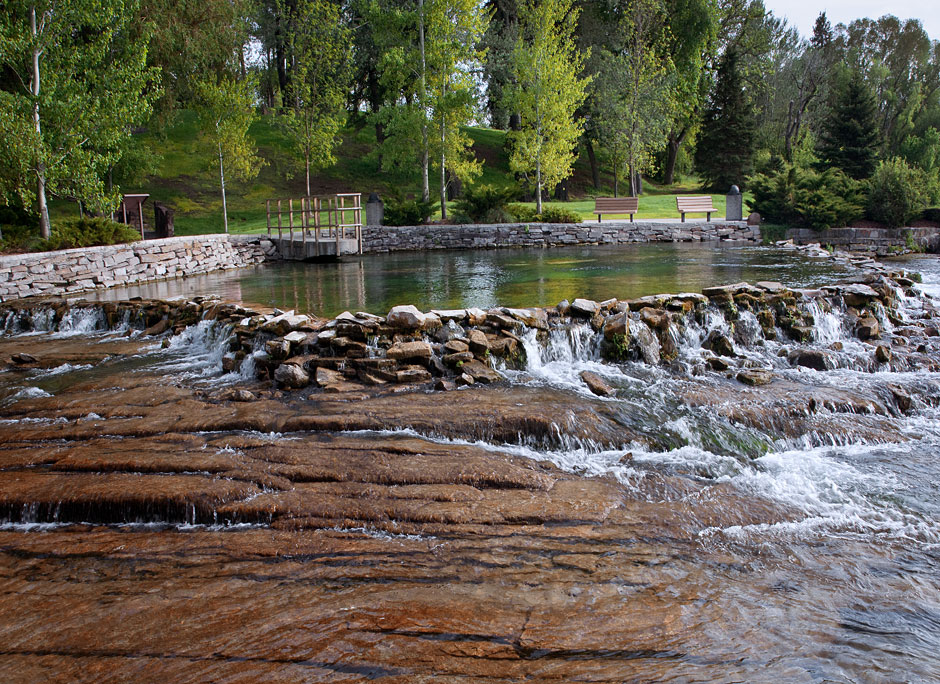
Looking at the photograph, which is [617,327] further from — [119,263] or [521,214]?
[521,214]

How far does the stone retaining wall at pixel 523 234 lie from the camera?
2325 centimetres

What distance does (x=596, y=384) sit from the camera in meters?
8.00

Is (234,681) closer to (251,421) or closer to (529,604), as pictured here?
(529,604)

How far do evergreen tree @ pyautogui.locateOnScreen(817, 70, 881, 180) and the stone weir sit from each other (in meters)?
19.0

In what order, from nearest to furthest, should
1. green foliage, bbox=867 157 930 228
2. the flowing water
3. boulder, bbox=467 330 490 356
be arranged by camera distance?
the flowing water → boulder, bbox=467 330 490 356 → green foliage, bbox=867 157 930 228

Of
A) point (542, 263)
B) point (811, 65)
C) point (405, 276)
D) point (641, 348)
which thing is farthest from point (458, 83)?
point (811, 65)

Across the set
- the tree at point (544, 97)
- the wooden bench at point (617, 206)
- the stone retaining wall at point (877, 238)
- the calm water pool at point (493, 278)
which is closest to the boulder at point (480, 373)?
the calm water pool at point (493, 278)

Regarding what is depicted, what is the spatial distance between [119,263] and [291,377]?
34.7ft

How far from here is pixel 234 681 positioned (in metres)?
3.45

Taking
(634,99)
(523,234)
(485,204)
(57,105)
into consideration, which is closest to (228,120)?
(57,105)

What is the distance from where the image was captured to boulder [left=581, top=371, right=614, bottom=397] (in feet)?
25.9

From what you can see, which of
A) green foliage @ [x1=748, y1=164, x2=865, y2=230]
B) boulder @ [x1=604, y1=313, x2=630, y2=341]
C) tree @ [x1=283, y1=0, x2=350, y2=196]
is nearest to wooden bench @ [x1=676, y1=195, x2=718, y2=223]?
green foliage @ [x1=748, y1=164, x2=865, y2=230]

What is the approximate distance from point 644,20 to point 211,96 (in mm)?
22597

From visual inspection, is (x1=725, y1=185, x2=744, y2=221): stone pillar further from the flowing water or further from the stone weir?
the flowing water
